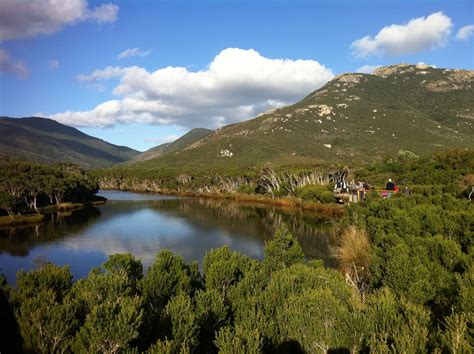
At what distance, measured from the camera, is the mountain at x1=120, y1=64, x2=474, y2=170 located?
13925 centimetres

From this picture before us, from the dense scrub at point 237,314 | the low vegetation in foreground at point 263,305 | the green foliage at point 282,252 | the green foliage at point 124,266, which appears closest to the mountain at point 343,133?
the green foliage at point 282,252

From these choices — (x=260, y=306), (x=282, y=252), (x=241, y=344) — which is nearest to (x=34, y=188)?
(x=282, y=252)

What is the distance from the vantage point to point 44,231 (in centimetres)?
5544

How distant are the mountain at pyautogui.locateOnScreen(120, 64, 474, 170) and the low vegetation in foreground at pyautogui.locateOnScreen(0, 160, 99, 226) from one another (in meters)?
61.7

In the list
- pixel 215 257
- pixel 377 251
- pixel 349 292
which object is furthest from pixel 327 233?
pixel 349 292

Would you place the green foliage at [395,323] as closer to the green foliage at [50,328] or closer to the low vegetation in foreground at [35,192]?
the green foliage at [50,328]

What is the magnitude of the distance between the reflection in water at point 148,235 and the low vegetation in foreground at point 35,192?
5091 mm

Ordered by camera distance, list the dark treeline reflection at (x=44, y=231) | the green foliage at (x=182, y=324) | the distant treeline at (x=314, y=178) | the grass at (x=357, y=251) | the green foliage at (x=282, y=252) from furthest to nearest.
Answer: the distant treeline at (x=314, y=178) < the dark treeline reflection at (x=44, y=231) < the grass at (x=357, y=251) < the green foliage at (x=282, y=252) < the green foliage at (x=182, y=324)

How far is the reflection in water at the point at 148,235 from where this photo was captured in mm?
40500

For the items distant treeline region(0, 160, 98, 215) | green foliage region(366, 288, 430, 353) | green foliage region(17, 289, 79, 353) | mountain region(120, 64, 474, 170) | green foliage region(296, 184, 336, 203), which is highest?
mountain region(120, 64, 474, 170)

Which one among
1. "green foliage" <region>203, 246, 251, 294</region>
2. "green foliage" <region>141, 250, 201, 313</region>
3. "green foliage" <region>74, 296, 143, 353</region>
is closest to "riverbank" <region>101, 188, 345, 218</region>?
"green foliage" <region>203, 246, 251, 294</region>

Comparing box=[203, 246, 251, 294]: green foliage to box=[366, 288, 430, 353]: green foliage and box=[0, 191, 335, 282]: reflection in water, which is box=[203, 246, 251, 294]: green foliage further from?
box=[0, 191, 335, 282]: reflection in water

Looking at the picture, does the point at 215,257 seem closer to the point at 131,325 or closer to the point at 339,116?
the point at 131,325

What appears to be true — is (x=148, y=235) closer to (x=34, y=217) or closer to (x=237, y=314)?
(x=34, y=217)
